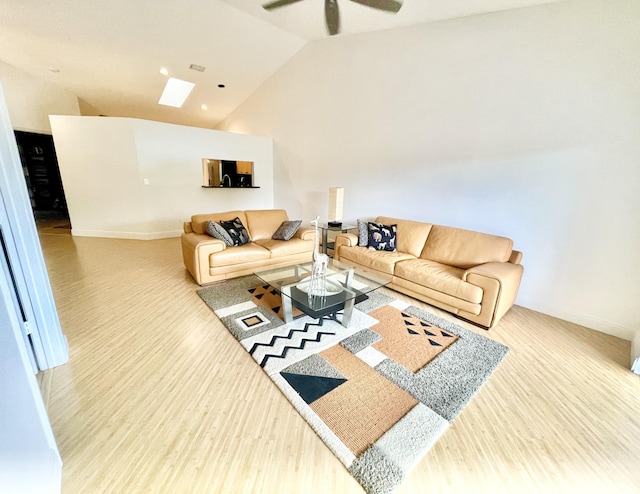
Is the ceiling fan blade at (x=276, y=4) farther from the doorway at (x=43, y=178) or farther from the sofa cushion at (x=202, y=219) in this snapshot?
the doorway at (x=43, y=178)

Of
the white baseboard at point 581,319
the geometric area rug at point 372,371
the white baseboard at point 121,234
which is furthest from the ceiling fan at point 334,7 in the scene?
the white baseboard at point 121,234

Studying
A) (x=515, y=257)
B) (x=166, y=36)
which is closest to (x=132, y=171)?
(x=166, y=36)

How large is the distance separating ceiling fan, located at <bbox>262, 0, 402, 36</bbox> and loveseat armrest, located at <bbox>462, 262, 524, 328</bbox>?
3034 millimetres

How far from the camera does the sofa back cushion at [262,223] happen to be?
12.4 ft

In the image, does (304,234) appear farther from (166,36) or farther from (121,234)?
(121,234)

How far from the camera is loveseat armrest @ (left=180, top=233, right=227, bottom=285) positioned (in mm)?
2955

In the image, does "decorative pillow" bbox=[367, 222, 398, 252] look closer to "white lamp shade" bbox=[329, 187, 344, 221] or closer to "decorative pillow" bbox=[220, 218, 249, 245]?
"white lamp shade" bbox=[329, 187, 344, 221]

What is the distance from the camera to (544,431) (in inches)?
55.4

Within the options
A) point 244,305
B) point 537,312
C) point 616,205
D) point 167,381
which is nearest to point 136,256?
point 244,305

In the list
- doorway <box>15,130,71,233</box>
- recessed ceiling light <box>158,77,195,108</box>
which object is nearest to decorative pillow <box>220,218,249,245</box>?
recessed ceiling light <box>158,77,195,108</box>

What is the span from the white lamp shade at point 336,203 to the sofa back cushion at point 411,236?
99cm

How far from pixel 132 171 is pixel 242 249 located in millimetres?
3337

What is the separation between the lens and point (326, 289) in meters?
2.40

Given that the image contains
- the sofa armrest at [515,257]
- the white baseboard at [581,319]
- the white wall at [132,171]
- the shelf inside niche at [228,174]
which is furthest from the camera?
the shelf inside niche at [228,174]
